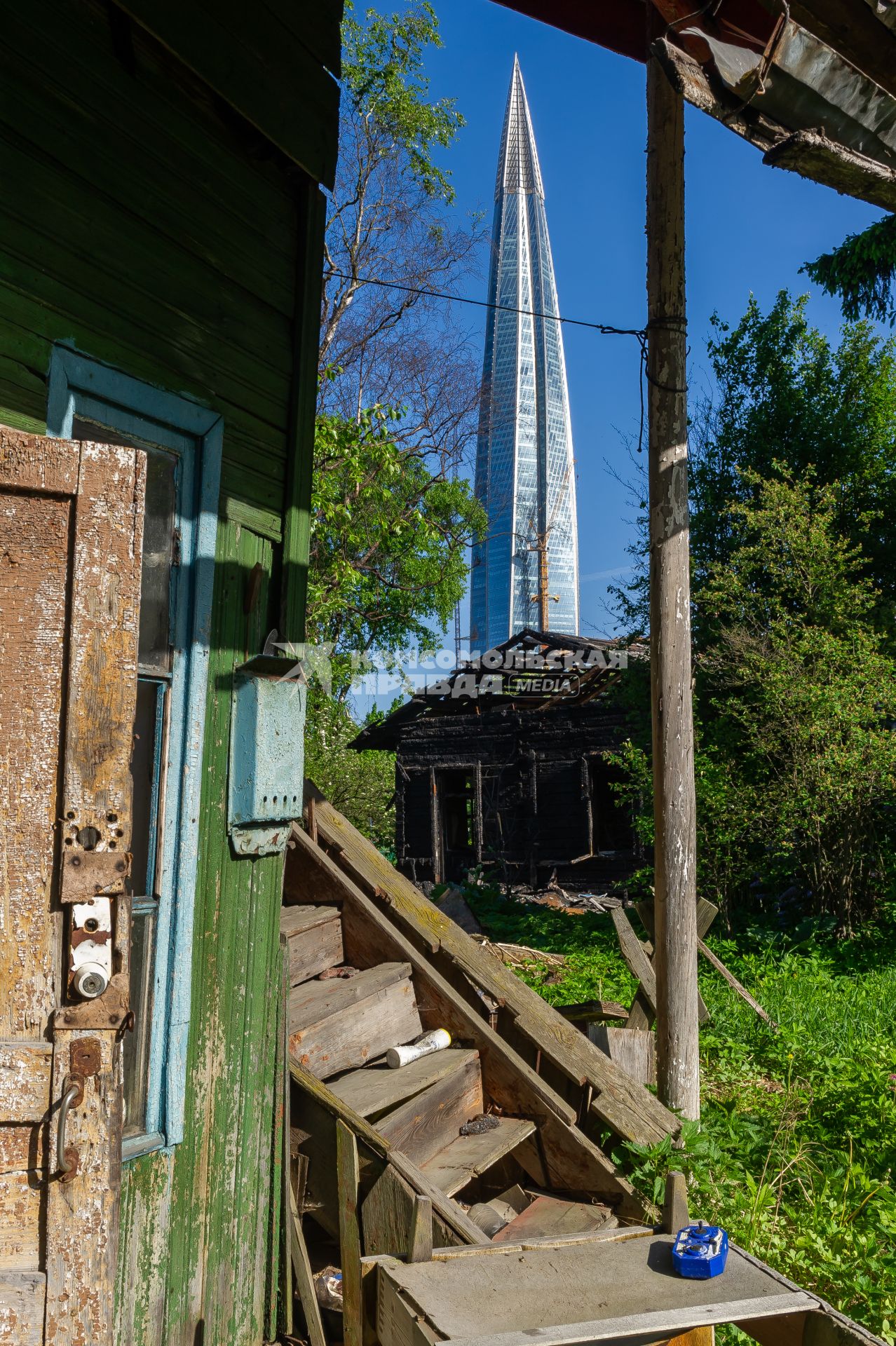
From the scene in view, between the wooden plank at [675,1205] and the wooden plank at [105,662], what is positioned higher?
the wooden plank at [105,662]

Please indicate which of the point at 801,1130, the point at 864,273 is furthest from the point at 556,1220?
the point at 864,273

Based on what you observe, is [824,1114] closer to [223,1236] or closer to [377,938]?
[377,938]

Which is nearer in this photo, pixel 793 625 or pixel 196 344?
pixel 196 344

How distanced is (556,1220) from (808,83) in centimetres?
407

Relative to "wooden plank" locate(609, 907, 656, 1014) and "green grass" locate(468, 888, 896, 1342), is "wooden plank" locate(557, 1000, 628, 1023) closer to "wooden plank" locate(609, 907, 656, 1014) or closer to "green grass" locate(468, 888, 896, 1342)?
"wooden plank" locate(609, 907, 656, 1014)

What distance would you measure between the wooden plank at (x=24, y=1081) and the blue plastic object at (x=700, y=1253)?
5.98ft

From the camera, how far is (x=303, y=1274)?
3.43 meters

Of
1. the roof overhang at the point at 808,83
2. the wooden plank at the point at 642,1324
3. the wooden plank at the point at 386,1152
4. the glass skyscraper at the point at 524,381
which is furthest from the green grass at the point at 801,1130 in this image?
the glass skyscraper at the point at 524,381

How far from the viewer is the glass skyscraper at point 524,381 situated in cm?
13988

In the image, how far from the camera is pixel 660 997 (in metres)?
4.72

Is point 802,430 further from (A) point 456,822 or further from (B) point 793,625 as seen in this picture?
(A) point 456,822

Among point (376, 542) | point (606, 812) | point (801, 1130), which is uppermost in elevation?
point (376, 542)

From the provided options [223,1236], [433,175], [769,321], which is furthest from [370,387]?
[223,1236]

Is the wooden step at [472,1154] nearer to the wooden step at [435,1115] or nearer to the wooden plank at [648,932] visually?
the wooden step at [435,1115]
